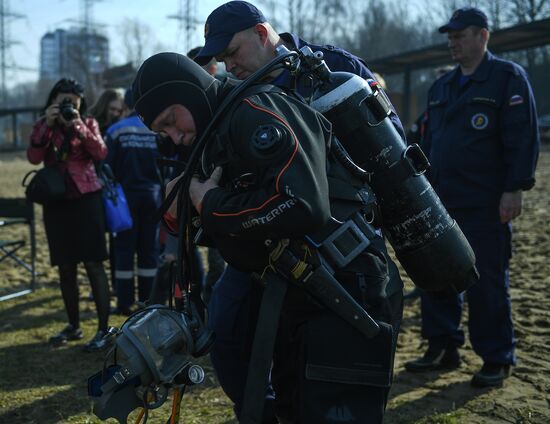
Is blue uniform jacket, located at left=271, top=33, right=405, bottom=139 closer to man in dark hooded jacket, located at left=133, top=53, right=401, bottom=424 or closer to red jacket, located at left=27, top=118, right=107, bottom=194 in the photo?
man in dark hooded jacket, located at left=133, top=53, right=401, bottom=424

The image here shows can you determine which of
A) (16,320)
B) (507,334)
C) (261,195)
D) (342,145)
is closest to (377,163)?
(342,145)

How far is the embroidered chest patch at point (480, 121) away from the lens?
13.6 ft

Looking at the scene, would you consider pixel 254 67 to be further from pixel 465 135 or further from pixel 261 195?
pixel 465 135

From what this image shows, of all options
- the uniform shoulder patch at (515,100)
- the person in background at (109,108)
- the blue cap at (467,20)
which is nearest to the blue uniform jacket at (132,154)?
the person in background at (109,108)

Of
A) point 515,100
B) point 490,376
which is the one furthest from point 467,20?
point 490,376

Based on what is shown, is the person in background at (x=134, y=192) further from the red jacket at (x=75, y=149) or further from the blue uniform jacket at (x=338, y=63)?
the blue uniform jacket at (x=338, y=63)

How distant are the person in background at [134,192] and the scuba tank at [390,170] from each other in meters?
3.74

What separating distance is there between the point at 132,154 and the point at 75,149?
0.91 meters

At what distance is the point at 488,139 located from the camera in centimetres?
417

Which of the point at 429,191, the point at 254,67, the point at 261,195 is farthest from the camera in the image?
the point at 254,67

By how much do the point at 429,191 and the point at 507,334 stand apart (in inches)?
81.4

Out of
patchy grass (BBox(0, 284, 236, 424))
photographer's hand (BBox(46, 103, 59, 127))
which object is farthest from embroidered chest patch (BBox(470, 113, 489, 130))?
photographer's hand (BBox(46, 103, 59, 127))

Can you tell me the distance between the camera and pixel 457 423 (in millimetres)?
3586

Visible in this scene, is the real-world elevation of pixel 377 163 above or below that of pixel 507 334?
above
